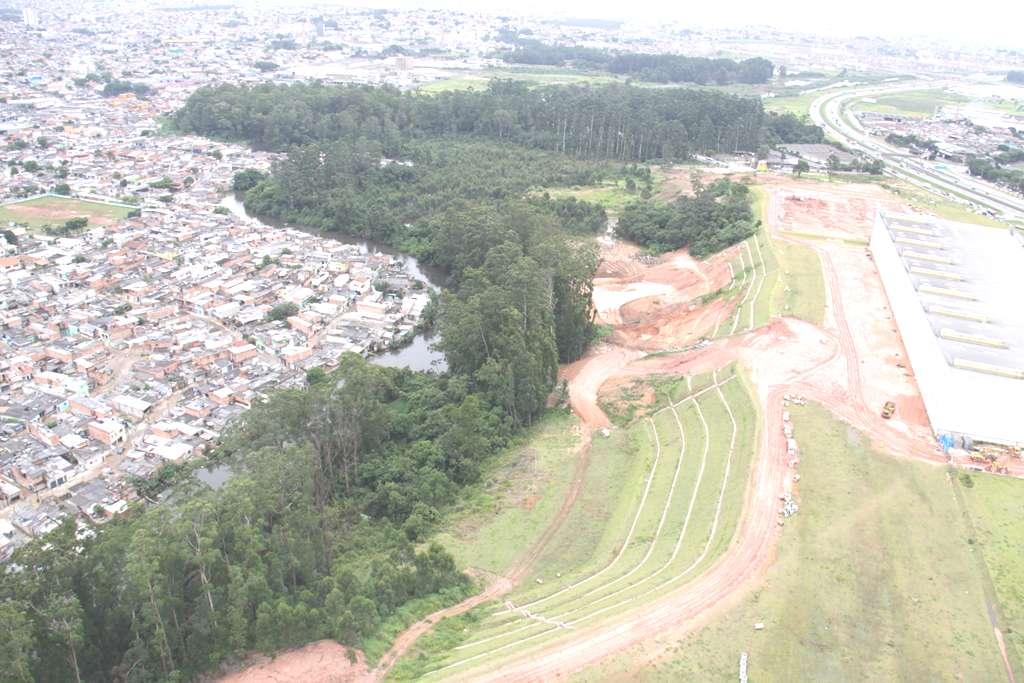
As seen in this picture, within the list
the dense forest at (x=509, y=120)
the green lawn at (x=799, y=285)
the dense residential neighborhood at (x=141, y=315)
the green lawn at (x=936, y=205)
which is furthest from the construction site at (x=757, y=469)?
the dense forest at (x=509, y=120)

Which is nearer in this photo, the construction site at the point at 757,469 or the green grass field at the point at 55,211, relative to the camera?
the construction site at the point at 757,469

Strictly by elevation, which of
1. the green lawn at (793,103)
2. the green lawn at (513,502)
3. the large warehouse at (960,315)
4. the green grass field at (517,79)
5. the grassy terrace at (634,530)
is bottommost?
the green lawn at (513,502)

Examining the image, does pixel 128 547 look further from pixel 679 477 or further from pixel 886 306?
pixel 886 306

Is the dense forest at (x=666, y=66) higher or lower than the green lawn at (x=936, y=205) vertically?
higher

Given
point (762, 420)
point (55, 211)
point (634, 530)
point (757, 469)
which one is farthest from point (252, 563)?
point (55, 211)

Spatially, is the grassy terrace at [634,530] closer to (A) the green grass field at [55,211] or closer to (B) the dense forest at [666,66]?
(A) the green grass field at [55,211]

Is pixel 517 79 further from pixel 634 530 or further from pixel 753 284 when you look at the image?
pixel 634 530

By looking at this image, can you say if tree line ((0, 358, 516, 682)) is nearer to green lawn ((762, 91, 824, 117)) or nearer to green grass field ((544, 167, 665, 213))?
green grass field ((544, 167, 665, 213))
